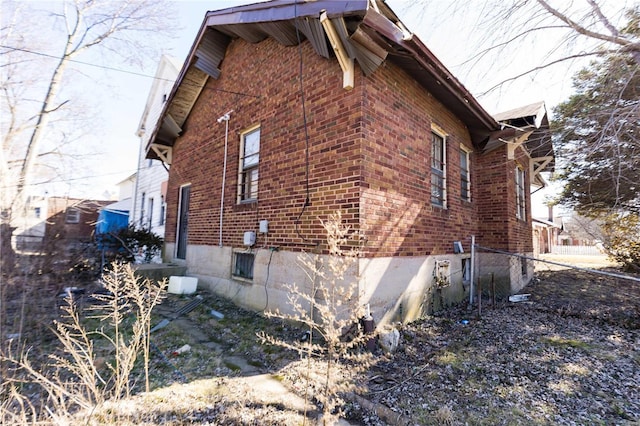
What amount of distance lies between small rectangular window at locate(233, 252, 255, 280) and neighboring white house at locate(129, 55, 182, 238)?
27.8ft

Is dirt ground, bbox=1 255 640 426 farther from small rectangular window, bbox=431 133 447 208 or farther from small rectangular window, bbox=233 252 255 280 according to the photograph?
small rectangular window, bbox=431 133 447 208

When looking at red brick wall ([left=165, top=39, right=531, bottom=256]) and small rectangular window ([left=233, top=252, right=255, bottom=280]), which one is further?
small rectangular window ([left=233, top=252, right=255, bottom=280])

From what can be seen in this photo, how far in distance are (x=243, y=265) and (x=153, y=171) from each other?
446 inches

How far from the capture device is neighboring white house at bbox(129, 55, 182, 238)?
1373 centimetres

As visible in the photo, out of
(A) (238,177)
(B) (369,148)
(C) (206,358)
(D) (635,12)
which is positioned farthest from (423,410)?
(D) (635,12)

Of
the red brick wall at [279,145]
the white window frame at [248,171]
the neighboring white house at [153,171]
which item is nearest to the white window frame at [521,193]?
the red brick wall at [279,145]

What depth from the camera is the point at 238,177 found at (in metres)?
6.55

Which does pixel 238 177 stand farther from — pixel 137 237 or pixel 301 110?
pixel 137 237

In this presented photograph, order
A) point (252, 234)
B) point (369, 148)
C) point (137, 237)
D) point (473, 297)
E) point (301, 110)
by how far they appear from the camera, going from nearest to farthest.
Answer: point (369, 148) → point (301, 110) → point (252, 234) → point (473, 297) → point (137, 237)

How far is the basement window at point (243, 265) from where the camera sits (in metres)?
5.94

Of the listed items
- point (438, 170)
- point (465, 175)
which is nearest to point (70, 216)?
point (438, 170)

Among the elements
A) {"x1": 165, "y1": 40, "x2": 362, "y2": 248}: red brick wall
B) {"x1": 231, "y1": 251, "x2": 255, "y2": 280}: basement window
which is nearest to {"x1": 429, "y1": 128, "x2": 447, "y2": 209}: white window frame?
{"x1": 165, "y1": 40, "x2": 362, "y2": 248}: red brick wall

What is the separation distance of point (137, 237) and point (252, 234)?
5185 mm

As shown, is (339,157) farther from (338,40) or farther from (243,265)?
(243,265)
